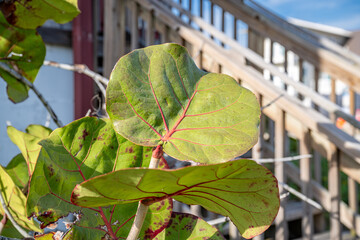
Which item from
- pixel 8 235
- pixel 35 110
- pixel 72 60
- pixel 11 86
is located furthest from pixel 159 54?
pixel 72 60

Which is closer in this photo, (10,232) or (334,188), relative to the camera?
(10,232)

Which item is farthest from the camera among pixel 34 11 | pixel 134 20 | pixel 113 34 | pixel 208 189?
pixel 113 34

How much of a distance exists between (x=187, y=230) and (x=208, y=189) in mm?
92

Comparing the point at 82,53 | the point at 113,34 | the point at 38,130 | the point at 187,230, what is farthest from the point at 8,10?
the point at 113,34

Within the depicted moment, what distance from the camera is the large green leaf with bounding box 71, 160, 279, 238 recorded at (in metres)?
0.20

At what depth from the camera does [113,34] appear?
2404 mm

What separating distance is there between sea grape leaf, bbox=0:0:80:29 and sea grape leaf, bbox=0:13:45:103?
2cm

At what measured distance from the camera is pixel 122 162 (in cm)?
30

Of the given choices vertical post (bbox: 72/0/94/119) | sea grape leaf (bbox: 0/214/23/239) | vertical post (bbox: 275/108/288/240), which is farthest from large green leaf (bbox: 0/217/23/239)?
vertical post (bbox: 72/0/94/119)

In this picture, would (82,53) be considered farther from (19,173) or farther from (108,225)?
(108,225)

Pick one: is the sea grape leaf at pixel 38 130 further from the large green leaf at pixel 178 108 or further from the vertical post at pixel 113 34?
the vertical post at pixel 113 34

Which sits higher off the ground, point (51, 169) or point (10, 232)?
point (51, 169)

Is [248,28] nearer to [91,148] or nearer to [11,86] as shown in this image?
[11,86]

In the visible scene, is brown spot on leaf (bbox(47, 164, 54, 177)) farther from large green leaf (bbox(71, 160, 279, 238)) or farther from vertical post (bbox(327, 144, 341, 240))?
vertical post (bbox(327, 144, 341, 240))
